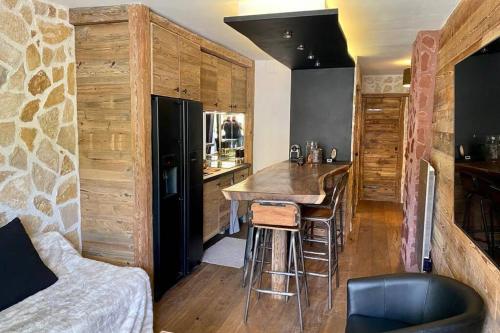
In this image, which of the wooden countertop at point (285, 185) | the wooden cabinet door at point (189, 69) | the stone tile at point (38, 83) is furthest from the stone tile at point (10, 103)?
the wooden countertop at point (285, 185)

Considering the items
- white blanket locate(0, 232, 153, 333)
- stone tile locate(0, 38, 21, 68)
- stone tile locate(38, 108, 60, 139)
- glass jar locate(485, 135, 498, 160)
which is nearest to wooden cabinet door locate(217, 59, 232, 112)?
stone tile locate(38, 108, 60, 139)

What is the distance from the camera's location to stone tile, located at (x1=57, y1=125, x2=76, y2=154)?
3107 mm

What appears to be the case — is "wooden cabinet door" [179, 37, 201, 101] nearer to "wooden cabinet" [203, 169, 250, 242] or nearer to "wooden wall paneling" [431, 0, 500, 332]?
"wooden cabinet" [203, 169, 250, 242]

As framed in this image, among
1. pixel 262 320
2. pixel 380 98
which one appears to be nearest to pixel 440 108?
pixel 262 320

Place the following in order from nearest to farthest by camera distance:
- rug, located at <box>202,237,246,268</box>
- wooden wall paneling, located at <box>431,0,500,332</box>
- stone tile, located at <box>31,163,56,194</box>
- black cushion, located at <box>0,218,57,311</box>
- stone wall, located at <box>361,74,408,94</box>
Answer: wooden wall paneling, located at <box>431,0,500,332</box> → black cushion, located at <box>0,218,57,311</box> → stone tile, located at <box>31,163,56,194</box> → rug, located at <box>202,237,246,268</box> → stone wall, located at <box>361,74,408,94</box>

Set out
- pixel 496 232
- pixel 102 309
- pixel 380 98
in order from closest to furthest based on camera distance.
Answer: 1. pixel 496 232
2. pixel 102 309
3. pixel 380 98

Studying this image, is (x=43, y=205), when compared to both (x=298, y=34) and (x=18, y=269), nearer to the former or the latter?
(x=18, y=269)

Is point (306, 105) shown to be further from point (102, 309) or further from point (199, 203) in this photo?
point (102, 309)

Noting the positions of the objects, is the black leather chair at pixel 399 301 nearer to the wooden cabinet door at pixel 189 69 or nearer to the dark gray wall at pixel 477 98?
the dark gray wall at pixel 477 98

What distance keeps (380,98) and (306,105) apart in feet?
8.62

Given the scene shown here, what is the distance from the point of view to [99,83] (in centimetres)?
317

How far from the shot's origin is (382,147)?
7.30 m

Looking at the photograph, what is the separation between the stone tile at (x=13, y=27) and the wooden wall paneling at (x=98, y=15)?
→ 451mm

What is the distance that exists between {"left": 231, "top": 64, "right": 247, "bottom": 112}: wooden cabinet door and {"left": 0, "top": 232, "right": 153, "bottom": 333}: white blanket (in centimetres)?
300
